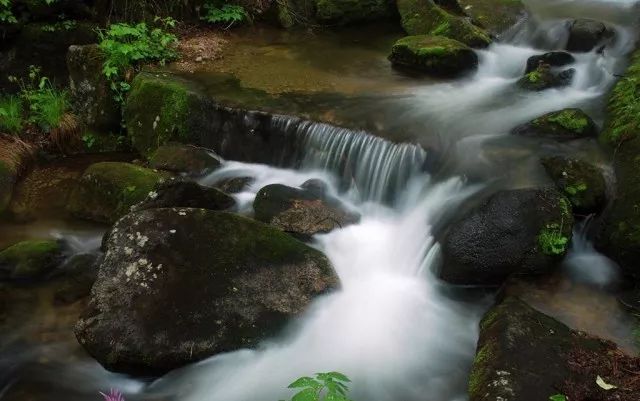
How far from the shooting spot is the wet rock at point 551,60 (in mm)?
8391

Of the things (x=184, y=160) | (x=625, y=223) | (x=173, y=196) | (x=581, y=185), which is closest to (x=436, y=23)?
(x=581, y=185)

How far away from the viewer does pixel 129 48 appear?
832 centimetres

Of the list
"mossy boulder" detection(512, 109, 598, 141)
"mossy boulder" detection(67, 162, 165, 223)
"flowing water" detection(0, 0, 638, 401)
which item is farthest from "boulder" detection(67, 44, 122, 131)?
"mossy boulder" detection(512, 109, 598, 141)

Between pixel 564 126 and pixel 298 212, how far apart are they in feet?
11.1

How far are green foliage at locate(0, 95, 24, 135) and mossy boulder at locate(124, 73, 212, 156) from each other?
1.75m

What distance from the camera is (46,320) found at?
5211mm

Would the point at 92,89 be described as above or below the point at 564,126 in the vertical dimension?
below

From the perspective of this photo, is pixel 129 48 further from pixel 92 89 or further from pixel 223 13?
pixel 223 13

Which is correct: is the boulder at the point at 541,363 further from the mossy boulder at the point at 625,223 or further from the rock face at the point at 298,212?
the rock face at the point at 298,212

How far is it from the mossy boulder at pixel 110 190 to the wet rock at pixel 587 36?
7.00 m

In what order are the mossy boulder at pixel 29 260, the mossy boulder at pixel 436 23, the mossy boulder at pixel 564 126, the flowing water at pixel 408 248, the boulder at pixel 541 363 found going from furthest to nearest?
the mossy boulder at pixel 436 23
the mossy boulder at pixel 564 126
the mossy boulder at pixel 29 260
the flowing water at pixel 408 248
the boulder at pixel 541 363

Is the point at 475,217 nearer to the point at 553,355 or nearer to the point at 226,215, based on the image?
the point at 553,355

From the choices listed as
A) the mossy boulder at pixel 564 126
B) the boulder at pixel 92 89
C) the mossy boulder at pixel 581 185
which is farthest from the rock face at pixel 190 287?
the boulder at pixel 92 89

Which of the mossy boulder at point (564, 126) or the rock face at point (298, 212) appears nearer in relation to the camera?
the rock face at point (298, 212)
